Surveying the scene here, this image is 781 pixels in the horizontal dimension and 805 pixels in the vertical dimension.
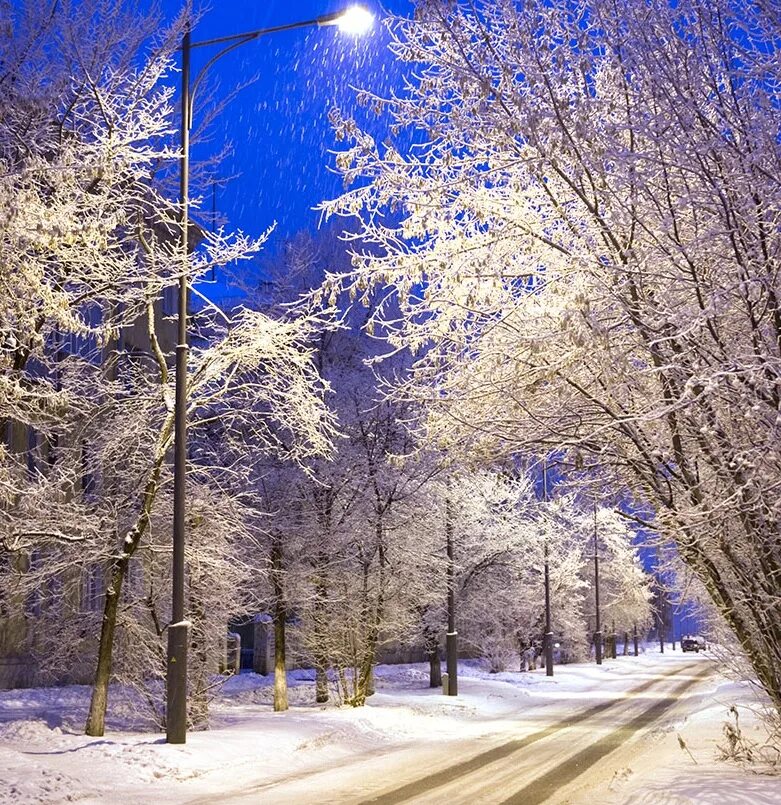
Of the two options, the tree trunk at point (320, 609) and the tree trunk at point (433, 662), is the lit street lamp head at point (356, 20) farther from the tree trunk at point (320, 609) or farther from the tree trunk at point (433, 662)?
the tree trunk at point (433, 662)

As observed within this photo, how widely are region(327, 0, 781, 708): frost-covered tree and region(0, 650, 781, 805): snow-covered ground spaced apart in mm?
2361

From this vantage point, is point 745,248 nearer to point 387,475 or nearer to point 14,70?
point 14,70

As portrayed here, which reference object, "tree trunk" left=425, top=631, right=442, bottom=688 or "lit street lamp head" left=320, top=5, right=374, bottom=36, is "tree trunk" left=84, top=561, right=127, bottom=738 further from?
"tree trunk" left=425, top=631, right=442, bottom=688

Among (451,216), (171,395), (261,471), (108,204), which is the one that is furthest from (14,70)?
(261,471)

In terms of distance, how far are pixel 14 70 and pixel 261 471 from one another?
1462 centimetres

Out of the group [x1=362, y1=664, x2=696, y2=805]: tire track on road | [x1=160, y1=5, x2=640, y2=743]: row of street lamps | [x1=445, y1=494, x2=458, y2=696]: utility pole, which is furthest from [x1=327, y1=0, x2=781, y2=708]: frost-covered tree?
[x1=445, y1=494, x2=458, y2=696]: utility pole

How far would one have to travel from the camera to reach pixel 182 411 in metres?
14.7

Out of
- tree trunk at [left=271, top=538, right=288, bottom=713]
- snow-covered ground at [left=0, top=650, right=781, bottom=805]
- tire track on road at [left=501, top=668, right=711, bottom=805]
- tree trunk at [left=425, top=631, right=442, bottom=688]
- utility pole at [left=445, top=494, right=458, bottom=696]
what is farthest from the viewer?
tree trunk at [left=425, top=631, right=442, bottom=688]

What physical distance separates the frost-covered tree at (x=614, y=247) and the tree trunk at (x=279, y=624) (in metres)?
15.5

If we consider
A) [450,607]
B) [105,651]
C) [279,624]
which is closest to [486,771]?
[105,651]

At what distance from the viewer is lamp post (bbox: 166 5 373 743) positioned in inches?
531

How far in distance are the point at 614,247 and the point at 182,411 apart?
744 centimetres

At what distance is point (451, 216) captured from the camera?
10.3m

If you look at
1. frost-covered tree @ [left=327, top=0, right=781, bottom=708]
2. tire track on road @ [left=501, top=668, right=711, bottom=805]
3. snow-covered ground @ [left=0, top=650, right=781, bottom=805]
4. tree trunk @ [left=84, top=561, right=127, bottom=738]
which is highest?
frost-covered tree @ [left=327, top=0, right=781, bottom=708]
